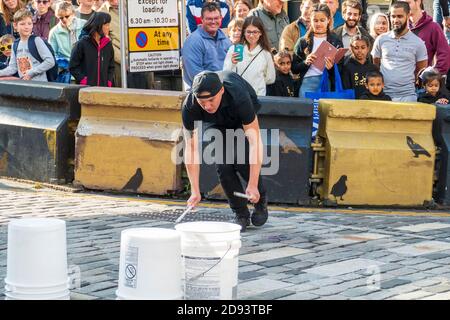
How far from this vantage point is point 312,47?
12.0 meters

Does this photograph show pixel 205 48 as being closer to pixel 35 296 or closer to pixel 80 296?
pixel 80 296

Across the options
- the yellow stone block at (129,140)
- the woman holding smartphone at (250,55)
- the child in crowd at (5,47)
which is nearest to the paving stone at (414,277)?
the yellow stone block at (129,140)

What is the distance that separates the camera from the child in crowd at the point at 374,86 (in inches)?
453

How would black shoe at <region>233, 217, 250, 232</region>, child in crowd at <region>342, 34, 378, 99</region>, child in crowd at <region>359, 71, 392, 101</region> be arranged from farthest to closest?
child in crowd at <region>342, 34, 378, 99</region>
child in crowd at <region>359, 71, 392, 101</region>
black shoe at <region>233, 217, 250, 232</region>

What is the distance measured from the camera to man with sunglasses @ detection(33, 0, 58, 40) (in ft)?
49.8

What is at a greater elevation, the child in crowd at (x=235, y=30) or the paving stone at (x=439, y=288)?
the child in crowd at (x=235, y=30)

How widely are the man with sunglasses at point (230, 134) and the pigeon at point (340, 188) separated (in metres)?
1.42

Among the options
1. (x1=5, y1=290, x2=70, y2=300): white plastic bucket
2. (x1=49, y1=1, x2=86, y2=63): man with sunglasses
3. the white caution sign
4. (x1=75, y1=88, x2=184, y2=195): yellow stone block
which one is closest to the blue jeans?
(x1=75, y1=88, x2=184, y2=195): yellow stone block

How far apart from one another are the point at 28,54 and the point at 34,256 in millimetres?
7038

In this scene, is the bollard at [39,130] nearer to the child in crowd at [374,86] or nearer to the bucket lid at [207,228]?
the child in crowd at [374,86]

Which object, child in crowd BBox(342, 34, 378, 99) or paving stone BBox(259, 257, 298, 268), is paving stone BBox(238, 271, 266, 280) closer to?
paving stone BBox(259, 257, 298, 268)

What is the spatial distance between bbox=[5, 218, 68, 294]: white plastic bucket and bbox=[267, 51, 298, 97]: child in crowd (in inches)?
220

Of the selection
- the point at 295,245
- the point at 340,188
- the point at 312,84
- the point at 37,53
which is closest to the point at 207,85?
the point at 295,245
